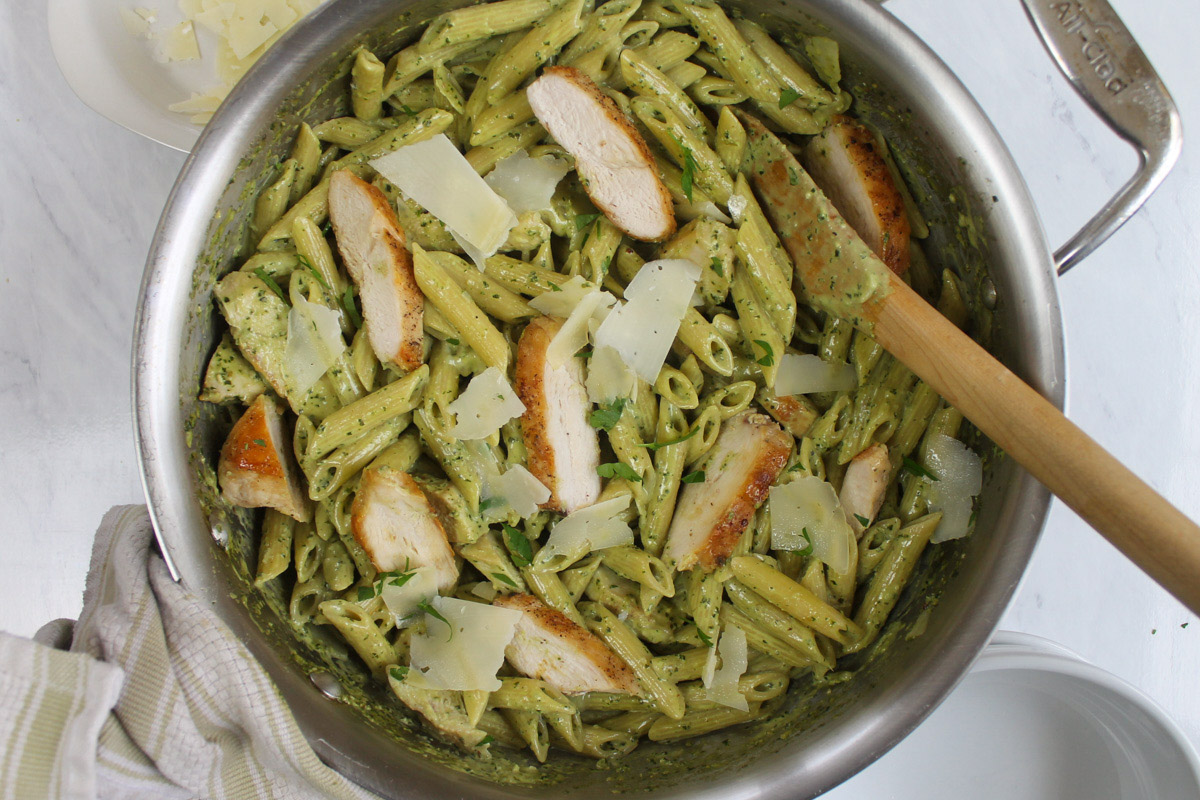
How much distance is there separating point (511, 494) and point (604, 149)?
77cm

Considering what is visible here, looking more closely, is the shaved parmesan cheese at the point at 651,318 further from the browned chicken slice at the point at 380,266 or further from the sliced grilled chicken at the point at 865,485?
the sliced grilled chicken at the point at 865,485

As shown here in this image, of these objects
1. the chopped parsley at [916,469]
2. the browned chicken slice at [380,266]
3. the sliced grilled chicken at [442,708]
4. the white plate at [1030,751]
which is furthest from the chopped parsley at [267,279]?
the white plate at [1030,751]

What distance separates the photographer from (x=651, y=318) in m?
1.80

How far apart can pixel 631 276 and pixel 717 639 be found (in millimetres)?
851

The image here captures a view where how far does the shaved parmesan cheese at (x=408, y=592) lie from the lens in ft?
5.99

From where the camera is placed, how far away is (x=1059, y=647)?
2283mm

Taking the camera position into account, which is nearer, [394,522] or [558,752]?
[394,522]

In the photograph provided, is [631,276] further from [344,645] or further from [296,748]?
[296,748]

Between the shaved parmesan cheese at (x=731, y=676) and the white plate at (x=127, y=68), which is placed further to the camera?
the white plate at (x=127, y=68)

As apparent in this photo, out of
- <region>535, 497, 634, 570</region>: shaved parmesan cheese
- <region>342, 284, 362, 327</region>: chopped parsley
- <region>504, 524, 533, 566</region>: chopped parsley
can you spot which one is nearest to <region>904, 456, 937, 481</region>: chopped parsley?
<region>535, 497, 634, 570</region>: shaved parmesan cheese

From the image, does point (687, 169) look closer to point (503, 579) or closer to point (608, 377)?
point (608, 377)

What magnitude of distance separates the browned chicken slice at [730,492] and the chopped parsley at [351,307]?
0.85m

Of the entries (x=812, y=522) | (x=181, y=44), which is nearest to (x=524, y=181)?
(x=812, y=522)

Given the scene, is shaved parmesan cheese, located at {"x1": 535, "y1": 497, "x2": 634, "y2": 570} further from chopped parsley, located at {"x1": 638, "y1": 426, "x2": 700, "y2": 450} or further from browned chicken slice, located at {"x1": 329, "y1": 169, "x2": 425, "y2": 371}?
browned chicken slice, located at {"x1": 329, "y1": 169, "x2": 425, "y2": 371}
